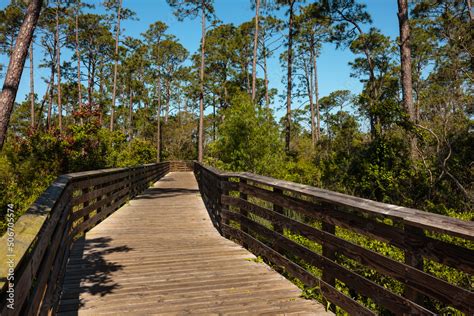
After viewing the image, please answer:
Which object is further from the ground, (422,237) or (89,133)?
(89,133)

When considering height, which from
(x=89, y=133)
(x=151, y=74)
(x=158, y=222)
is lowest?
(x=158, y=222)

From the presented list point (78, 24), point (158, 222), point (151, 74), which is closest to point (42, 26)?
point (78, 24)

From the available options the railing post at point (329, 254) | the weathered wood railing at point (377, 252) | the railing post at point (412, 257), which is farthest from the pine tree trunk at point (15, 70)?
the railing post at point (412, 257)

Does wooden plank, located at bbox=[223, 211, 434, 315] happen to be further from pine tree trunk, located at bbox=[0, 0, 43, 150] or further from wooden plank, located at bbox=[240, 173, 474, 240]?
pine tree trunk, located at bbox=[0, 0, 43, 150]

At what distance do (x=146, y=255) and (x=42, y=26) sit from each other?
118 ft

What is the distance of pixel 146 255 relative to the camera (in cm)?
515

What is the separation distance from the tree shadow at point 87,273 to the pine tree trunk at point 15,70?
2.44 meters

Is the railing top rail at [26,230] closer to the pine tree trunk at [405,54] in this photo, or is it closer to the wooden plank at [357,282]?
the wooden plank at [357,282]

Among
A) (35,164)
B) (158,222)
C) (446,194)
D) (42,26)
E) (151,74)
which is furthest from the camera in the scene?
(151,74)

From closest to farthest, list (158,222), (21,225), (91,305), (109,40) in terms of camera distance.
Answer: (21,225) < (91,305) < (158,222) < (109,40)

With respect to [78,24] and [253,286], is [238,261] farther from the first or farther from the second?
[78,24]

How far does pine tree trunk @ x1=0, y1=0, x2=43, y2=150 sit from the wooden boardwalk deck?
2.54 metres

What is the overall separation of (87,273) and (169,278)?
3.58 feet

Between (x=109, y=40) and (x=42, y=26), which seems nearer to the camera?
(x=42, y=26)
